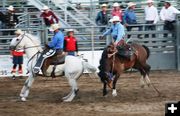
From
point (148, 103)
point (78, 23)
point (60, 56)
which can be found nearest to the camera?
point (148, 103)

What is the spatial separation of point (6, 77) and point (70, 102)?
267 inches

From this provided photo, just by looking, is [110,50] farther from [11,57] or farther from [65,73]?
[11,57]

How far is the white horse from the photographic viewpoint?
42.7 ft

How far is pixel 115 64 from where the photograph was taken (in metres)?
13.9

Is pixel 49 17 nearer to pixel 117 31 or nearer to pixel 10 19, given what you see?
pixel 10 19

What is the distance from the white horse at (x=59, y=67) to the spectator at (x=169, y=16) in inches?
301

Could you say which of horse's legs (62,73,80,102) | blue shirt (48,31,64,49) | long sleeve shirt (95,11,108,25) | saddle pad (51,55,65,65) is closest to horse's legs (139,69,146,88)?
horse's legs (62,73,80,102)

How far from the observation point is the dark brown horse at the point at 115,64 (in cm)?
1356

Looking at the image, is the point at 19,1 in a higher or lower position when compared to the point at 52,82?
higher

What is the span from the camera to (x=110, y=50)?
13586mm

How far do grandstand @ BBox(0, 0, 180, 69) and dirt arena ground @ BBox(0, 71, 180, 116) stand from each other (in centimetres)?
187

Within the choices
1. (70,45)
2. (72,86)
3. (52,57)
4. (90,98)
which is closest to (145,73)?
(90,98)

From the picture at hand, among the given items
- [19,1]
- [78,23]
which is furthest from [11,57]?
[19,1]

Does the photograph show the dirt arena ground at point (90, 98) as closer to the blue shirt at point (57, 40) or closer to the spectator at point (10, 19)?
the blue shirt at point (57, 40)
